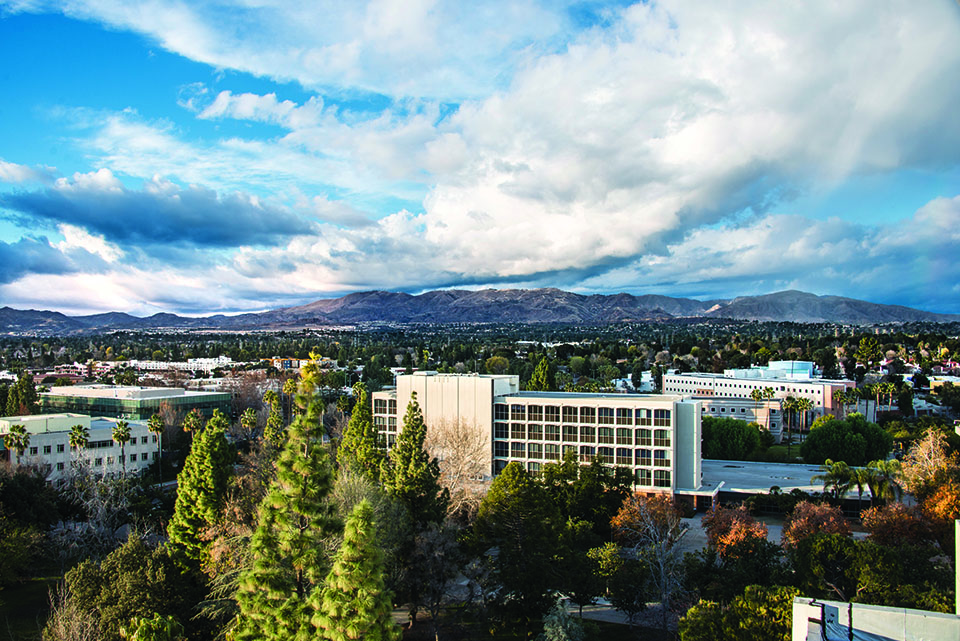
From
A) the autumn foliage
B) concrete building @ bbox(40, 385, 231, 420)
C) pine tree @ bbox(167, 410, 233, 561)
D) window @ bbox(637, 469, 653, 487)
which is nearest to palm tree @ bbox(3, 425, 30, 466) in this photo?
concrete building @ bbox(40, 385, 231, 420)

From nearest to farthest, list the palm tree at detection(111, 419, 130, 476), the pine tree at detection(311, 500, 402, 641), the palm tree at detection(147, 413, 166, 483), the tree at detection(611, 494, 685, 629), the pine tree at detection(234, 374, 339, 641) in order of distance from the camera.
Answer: the pine tree at detection(311, 500, 402, 641), the pine tree at detection(234, 374, 339, 641), the tree at detection(611, 494, 685, 629), the palm tree at detection(111, 419, 130, 476), the palm tree at detection(147, 413, 166, 483)

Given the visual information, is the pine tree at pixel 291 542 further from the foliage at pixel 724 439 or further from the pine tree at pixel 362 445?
the foliage at pixel 724 439

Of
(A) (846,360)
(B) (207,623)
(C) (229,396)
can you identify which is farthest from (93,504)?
(A) (846,360)

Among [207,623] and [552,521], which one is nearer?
[207,623]

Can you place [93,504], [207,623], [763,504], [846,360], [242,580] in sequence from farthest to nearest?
[846,360]
[763,504]
[93,504]
[207,623]
[242,580]

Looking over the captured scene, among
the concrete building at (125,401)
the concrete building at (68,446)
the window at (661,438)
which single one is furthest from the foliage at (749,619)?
the concrete building at (125,401)

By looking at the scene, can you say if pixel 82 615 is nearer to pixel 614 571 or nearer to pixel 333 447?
pixel 614 571

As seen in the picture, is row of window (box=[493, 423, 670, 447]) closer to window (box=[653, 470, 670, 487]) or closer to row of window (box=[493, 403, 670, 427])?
row of window (box=[493, 403, 670, 427])
